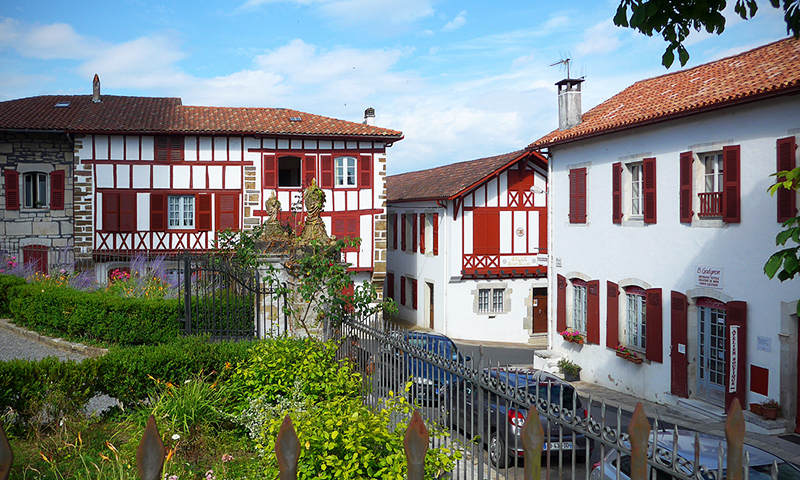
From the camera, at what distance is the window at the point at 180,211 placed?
2181cm

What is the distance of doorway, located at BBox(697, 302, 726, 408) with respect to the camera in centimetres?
1199

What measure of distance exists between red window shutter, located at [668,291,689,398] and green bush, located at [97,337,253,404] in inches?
359

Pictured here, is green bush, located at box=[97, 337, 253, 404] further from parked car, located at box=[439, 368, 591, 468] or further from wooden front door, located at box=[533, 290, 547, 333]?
wooden front door, located at box=[533, 290, 547, 333]

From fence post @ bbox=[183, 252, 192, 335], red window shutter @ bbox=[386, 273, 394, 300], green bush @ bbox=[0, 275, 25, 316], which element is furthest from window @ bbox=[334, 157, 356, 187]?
fence post @ bbox=[183, 252, 192, 335]

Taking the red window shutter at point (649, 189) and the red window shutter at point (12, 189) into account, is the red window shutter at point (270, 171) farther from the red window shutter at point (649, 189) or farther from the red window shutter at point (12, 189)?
the red window shutter at point (649, 189)

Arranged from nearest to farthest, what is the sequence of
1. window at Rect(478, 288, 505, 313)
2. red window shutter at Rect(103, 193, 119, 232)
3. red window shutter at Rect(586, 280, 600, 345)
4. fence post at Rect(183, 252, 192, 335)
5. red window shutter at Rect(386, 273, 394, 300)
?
fence post at Rect(183, 252, 192, 335), red window shutter at Rect(586, 280, 600, 345), red window shutter at Rect(103, 193, 119, 232), window at Rect(478, 288, 505, 313), red window shutter at Rect(386, 273, 394, 300)

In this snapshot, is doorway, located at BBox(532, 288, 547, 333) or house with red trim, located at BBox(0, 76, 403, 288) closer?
house with red trim, located at BBox(0, 76, 403, 288)

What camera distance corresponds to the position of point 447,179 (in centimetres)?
2553

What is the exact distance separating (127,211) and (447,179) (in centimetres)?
1211

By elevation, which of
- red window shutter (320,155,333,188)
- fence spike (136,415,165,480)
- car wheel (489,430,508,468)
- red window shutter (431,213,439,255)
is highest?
red window shutter (320,155,333,188)

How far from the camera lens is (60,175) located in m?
22.3

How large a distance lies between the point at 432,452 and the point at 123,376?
14.8 feet

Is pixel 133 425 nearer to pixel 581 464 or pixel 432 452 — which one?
pixel 432 452

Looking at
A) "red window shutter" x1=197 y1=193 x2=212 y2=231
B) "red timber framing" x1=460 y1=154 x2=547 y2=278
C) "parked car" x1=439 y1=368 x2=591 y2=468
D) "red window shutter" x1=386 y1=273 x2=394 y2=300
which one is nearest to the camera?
"parked car" x1=439 y1=368 x2=591 y2=468
